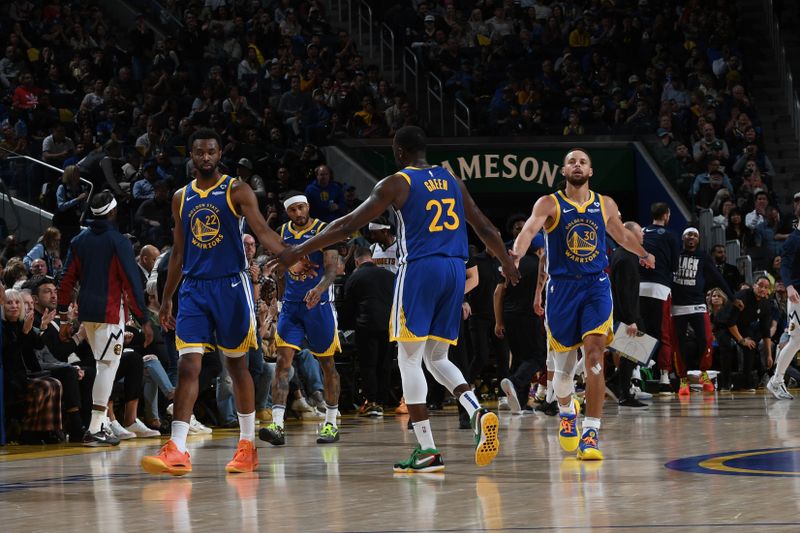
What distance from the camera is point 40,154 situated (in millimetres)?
19125

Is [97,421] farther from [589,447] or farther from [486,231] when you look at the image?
[589,447]

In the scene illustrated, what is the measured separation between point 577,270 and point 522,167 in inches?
526

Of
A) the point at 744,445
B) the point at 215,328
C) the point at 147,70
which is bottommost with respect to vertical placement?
the point at 744,445

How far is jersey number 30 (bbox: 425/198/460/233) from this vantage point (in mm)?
7992

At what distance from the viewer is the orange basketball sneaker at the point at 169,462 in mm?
7855

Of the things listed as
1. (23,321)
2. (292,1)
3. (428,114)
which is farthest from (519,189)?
(23,321)

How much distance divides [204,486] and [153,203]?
1079 cm

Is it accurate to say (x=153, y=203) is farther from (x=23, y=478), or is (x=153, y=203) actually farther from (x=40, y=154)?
(x=23, y=478)

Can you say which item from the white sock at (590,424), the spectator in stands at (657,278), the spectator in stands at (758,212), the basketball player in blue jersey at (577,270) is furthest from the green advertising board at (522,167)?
the white sock at (590,424)

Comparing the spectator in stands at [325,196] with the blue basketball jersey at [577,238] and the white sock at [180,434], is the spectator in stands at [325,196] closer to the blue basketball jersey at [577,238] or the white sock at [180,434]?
the blue basketball jersey at [577,238]

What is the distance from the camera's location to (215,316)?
826cm

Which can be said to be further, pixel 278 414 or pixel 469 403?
pixel 278 414

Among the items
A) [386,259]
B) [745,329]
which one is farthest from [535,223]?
[745,329]

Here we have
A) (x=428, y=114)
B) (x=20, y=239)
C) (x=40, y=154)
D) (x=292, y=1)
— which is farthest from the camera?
(x=292, y=1)
